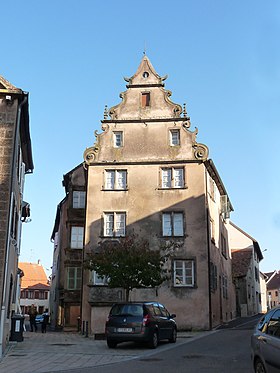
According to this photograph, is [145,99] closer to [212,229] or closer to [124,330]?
[212,229]

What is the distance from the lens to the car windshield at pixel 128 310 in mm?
16500

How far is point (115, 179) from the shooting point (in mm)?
28922

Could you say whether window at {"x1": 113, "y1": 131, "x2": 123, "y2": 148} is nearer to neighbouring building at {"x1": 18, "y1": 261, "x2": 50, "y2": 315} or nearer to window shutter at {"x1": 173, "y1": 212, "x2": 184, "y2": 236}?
window shutter at {"x1": 173, "y1": 212, "x2": 184, "y2": 236}

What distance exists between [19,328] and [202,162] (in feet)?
47.2

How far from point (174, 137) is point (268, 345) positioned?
22.2 m

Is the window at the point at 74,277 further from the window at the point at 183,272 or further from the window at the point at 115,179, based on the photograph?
the window at the point at 183,272

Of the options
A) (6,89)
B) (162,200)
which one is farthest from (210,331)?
(6,89)

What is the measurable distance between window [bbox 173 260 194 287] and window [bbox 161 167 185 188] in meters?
4.62

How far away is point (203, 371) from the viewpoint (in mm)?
11250

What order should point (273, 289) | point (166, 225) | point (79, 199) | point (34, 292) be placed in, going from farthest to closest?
point (273, 289)
point (34, 292)
point (79, 199)
point (166, 225)

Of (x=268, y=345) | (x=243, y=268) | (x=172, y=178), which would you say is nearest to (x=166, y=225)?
(x=172, y=178)

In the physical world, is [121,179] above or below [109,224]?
above

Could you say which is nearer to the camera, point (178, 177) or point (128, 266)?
point (128, 266)

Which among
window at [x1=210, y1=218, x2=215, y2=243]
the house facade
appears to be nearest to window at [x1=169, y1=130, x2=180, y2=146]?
the house facade
